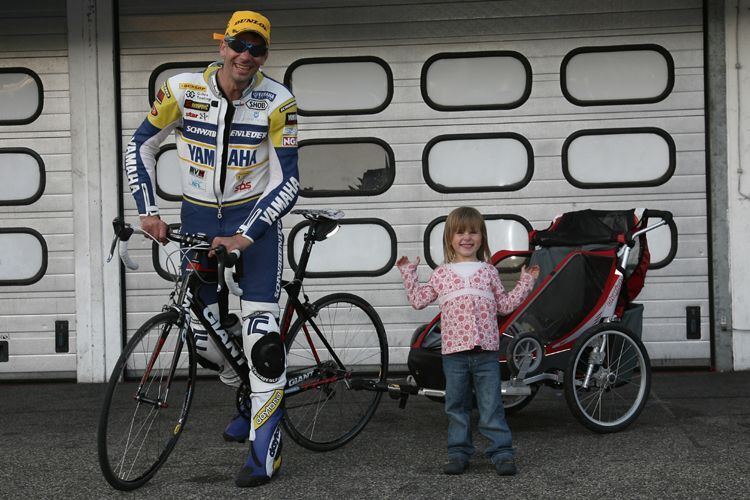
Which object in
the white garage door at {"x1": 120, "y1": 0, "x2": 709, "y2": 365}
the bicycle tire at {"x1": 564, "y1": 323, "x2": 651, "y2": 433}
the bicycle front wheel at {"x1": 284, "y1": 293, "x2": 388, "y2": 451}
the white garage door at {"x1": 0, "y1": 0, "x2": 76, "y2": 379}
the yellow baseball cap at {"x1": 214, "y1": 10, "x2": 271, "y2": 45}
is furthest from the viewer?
the white garage door at {"x1": 0, "y1": 0, "x2": 76, "y2": 379}

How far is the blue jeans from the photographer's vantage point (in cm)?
426

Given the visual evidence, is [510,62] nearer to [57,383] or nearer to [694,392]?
[694,392]

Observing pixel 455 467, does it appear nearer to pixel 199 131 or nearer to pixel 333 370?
pixel 333 370

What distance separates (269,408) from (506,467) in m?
1.04

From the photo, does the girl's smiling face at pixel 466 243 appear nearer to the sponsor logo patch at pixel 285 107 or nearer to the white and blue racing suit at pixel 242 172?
the white and blue racing suit at pixel 242 172

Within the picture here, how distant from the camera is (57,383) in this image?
6.89 meters

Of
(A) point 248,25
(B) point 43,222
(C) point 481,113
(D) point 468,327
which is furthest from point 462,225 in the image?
(B) point 43,222

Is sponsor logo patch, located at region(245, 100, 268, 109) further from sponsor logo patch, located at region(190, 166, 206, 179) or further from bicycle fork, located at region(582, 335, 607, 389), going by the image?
bicycle fork, located at region(582, 335, 607, 389)

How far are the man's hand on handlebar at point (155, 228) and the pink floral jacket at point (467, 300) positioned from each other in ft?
3.47

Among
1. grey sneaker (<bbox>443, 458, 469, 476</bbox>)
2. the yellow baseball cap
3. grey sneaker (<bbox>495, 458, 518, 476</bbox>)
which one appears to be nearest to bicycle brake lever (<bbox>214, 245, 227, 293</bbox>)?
the yellow baseball cap

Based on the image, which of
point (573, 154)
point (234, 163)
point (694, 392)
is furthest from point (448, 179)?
point (234, 163)

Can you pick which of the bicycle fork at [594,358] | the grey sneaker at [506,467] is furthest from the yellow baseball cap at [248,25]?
the bicycle fork at [594,358]

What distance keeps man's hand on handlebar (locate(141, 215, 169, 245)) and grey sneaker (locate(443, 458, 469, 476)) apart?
1.54 m

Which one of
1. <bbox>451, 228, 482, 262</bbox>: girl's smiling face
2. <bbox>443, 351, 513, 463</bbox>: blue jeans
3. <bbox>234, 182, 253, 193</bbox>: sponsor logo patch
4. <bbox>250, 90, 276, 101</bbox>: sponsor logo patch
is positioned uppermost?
<bbox>250, 90, 276, 101</bbox>: sponsor logo patch
